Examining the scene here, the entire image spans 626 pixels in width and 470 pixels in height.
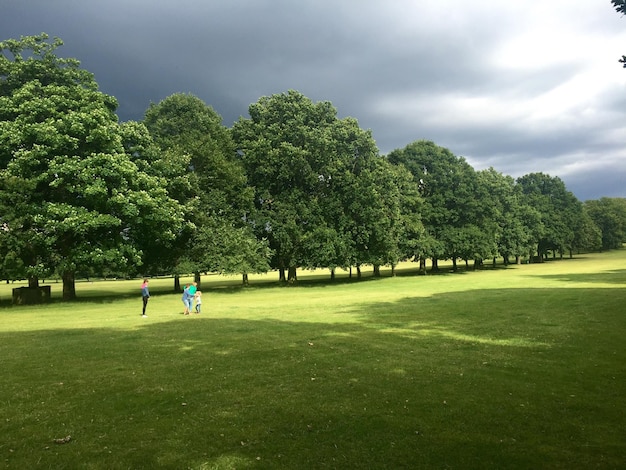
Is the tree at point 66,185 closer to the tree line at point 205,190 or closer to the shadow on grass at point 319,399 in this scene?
the tree line at point 205,190

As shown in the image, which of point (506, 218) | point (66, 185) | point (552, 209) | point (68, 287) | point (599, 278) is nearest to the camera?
point (66, 185)

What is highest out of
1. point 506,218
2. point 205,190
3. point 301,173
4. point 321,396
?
point 301,173

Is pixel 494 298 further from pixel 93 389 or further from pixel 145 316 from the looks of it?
pixel 93 389

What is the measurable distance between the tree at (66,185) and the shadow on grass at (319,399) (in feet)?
54.2

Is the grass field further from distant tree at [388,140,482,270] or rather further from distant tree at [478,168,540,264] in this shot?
distant tree at [478,168,540,264]

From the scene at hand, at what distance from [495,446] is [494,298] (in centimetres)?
2456

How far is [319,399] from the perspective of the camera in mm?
9344

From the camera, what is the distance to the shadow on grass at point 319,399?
6.82 m

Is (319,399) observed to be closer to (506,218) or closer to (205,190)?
(205,190)

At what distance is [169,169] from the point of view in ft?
136

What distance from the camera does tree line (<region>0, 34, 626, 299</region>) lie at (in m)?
32.5

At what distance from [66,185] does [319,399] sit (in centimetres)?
3122

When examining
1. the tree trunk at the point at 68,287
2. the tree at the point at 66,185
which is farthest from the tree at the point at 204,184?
the tree trunk at the point at 68,287

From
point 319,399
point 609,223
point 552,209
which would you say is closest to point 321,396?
point 319,399
